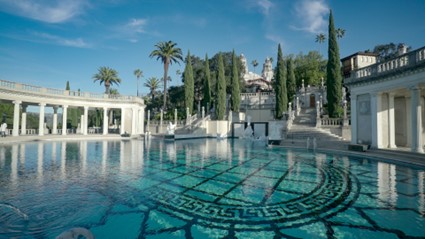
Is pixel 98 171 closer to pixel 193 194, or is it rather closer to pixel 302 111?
pixel 193 194

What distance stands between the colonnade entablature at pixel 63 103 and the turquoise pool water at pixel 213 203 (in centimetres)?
2255

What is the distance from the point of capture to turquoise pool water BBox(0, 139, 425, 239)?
4.43 meters

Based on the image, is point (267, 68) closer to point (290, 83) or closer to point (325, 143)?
point (290, 83)

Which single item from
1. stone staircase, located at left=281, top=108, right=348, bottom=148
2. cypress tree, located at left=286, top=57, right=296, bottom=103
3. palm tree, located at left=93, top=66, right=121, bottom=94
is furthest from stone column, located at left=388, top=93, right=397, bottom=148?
palm tree, located at left=93, top=66, right=121, bottom=94

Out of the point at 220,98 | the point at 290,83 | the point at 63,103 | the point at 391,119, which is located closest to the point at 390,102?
the point at 391,119

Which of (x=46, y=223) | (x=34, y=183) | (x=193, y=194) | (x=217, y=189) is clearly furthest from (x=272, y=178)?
(x=34, y=183)

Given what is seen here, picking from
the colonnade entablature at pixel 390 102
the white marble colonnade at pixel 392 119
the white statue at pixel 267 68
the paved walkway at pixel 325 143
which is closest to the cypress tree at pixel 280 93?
the paved walkway at pixel 325 143

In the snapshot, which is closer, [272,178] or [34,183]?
[34,183]

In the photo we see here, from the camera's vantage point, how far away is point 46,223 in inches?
183

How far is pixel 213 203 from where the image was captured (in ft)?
19.9

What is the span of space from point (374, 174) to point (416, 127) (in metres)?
5.35

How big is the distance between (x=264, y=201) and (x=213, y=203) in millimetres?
1453

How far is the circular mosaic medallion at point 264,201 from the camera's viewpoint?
4945 millimetres

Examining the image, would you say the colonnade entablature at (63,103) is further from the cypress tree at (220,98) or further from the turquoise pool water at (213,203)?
the turquoise pool water at (213,203)
